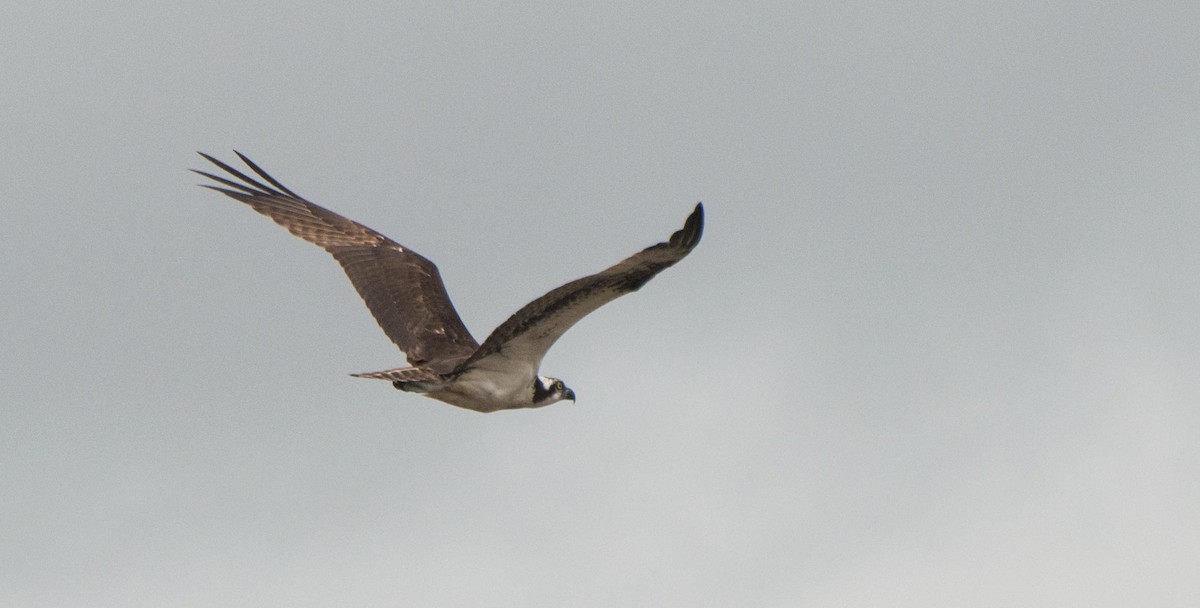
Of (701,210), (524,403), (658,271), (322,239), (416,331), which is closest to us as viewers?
(701,210)

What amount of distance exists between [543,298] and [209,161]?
8.05m

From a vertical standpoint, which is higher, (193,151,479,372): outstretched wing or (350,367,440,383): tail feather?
(193,151,479,372): outstretched wing

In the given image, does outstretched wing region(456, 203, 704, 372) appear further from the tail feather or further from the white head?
the white head

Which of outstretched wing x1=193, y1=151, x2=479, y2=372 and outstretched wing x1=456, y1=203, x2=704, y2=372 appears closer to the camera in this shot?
outstretched wing x1=456, y1=203, x2=704, y2=372

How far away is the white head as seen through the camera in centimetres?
1783

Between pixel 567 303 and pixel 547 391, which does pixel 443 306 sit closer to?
pixel 547 391

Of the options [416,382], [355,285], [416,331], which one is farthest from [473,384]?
[355,285]

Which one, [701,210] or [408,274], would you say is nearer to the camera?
[701,210]

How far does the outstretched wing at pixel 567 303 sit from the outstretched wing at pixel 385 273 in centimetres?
109

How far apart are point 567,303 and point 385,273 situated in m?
5.88

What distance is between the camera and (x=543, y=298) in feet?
48.6

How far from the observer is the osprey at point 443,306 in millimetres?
14500

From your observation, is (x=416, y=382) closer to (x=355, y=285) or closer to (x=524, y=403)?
(x=524, y=403)

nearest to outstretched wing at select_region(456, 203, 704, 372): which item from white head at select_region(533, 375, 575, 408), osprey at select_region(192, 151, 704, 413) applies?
osprey at select_region(192, 151, 704, 413)
